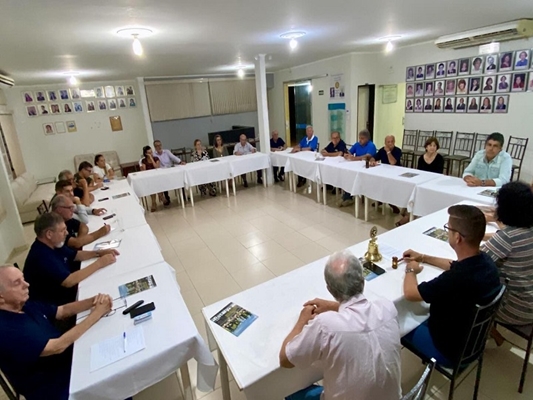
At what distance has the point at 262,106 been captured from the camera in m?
6.26

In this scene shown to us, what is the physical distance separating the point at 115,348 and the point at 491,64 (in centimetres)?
641

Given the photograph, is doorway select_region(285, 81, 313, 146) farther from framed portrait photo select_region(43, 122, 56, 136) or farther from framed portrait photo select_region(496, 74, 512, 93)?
→ framed portrait photo select_region(43, 122, 56, 136)

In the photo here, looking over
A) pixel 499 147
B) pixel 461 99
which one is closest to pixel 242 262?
pixel 499 147

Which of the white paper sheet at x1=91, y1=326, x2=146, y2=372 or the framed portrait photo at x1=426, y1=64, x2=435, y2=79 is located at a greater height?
the framed portrait photo at x1=426, y1=64, x2=435, y2=79

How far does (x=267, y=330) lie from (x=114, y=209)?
9.17ft

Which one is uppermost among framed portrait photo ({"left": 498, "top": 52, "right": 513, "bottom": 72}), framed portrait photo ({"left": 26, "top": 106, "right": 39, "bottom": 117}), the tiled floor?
framed portrait photo ({"left": 498, "top": 52, "right": 513, "bottom": 72})

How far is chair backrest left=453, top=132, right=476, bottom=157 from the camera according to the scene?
5.47 metres

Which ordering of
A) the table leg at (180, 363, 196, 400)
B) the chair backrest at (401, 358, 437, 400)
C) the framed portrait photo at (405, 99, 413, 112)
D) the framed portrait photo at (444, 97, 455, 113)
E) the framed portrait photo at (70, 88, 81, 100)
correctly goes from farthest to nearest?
the framed portrait photo at (70, 88, 81, 100) → the framed portrait photo at (405, 99, 413, 112) → the framed portrait photo at (444, 97, 455, 113) → the table leg at (180, 363, 196, 400) → the chair backrest at (401, 358, 437, 400)

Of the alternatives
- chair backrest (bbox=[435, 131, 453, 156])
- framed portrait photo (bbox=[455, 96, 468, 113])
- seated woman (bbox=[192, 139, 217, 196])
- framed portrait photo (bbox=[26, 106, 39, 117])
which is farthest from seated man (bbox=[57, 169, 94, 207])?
framed portrait photo (bbox=[455, 96, 468, 113])

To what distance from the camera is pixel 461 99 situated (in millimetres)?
5543

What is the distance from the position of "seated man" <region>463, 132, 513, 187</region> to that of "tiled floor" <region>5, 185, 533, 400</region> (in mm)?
1173

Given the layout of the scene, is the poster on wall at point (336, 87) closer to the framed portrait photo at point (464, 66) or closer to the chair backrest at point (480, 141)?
the framed portrait photo at point (464, 66)

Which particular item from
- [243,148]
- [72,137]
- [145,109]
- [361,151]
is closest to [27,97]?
[72,137]

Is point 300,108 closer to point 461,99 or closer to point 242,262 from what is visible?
point 461,99
